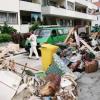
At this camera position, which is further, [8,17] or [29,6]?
[29,6]

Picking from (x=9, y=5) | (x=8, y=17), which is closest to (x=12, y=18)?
(x=8, y=17)

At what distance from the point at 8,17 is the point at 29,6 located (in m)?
5.29

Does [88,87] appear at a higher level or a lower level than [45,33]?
lower

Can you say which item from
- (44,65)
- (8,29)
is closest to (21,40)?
(8,29)

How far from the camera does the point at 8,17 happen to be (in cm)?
3080

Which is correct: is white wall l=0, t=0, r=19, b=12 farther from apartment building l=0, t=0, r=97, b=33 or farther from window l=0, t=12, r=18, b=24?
window l=0, t=12, r=18, b=24

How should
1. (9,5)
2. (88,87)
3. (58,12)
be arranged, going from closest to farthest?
(88,87), (9,5), (58,12)

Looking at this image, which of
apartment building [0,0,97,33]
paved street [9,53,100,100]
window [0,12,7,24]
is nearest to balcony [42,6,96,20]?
apartment building [0,0,97,33]

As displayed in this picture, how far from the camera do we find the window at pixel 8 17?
2986 cm

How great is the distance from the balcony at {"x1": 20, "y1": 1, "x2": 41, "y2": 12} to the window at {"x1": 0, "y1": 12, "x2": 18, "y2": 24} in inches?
78.8

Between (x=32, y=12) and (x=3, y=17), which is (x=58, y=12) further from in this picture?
(x=3, y=17)

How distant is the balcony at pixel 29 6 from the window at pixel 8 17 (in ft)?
6.57

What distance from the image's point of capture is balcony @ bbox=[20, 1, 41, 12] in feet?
110

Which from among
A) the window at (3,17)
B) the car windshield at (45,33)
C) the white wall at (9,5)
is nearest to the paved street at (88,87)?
the car windshield at (45,33)
